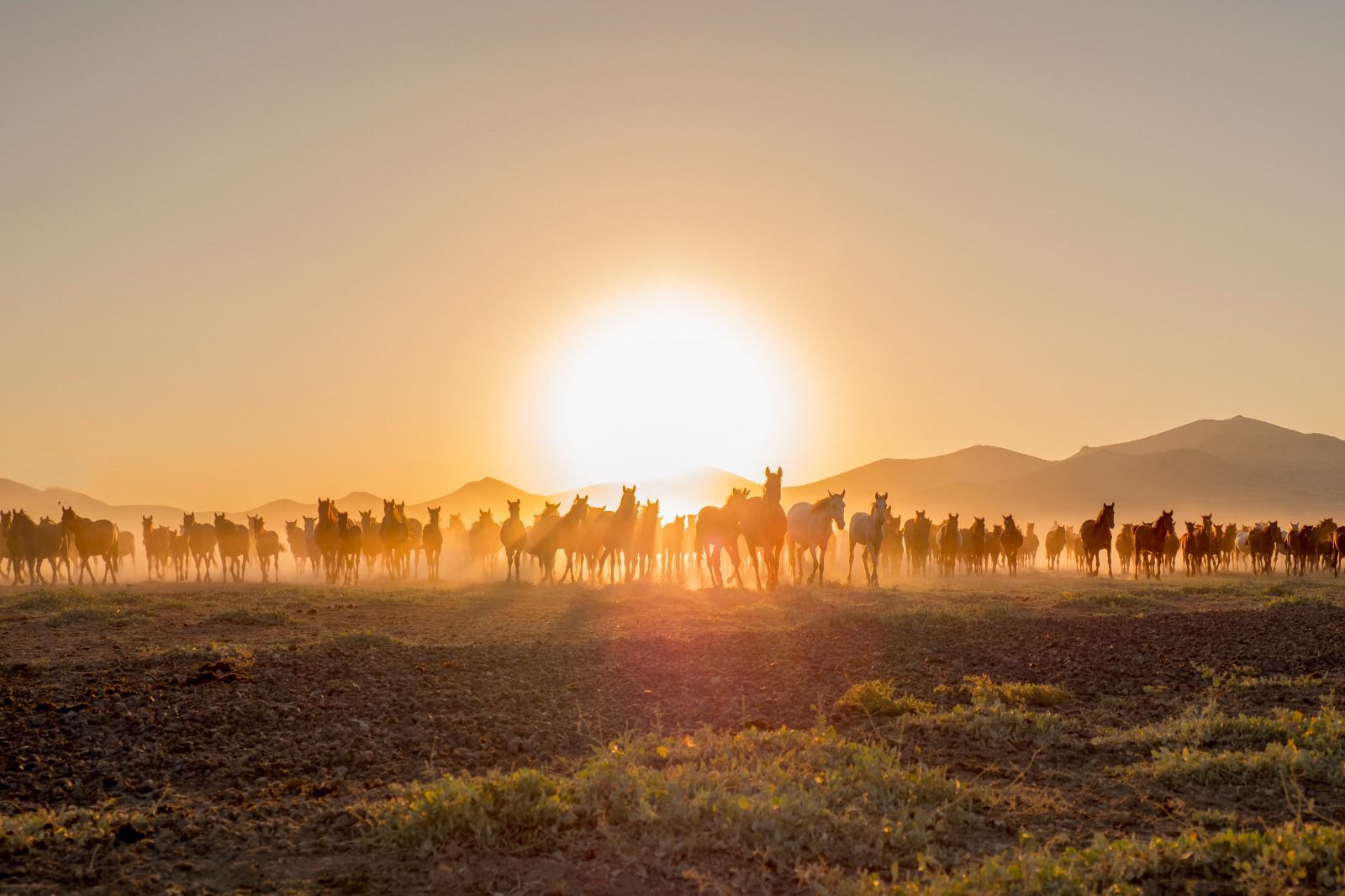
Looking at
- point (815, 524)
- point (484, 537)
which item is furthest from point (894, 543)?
point (484, 537)

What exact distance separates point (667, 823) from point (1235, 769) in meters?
5.00

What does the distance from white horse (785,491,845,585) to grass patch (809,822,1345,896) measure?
23.9 metres

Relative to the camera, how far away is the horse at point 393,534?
42.0 meters

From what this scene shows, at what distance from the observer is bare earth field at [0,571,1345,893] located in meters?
5.34

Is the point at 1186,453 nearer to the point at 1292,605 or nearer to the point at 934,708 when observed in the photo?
the point at 1292,605

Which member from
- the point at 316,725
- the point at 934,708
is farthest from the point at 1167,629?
the point at 316,725

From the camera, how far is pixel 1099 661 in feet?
42.3

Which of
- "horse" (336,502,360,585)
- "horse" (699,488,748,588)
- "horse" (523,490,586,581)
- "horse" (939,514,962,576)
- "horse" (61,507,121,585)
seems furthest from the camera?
"horse" (939,514,962,576)

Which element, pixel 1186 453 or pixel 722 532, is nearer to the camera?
pixel 722 532

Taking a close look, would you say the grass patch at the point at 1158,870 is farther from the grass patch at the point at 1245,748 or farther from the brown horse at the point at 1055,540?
the brown horse at the point at 1055,540

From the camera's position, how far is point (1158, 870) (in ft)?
17.0

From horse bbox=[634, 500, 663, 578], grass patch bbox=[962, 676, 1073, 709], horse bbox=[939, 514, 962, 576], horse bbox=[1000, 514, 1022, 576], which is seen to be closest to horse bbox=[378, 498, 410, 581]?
horse bbox=[634, 500, 663, 578]

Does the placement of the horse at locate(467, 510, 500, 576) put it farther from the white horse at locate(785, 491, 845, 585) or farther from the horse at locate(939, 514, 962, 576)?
the horse at locate(939, 514, 962, 576)

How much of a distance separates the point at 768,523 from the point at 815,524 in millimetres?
5293
